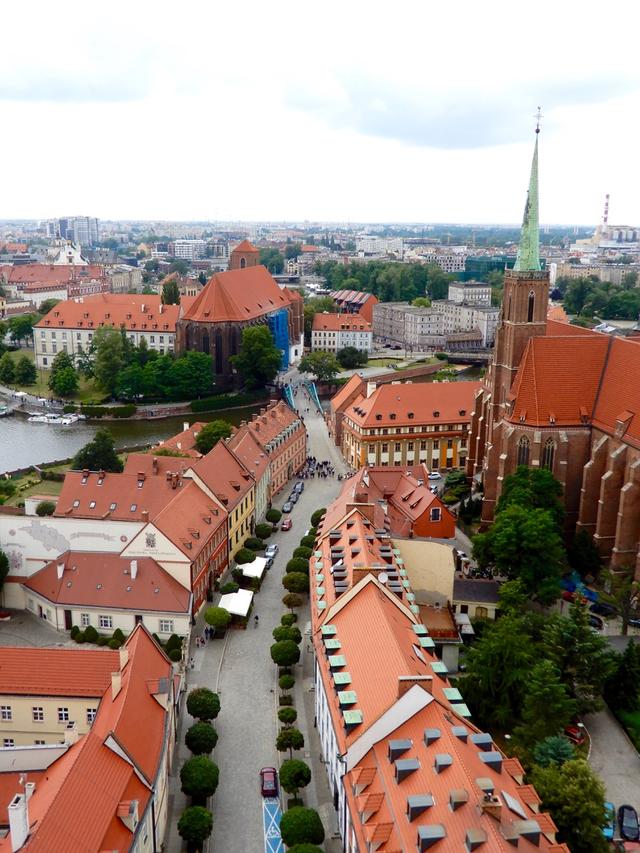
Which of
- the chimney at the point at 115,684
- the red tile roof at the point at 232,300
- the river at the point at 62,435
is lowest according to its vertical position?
the river at the point at 62,435

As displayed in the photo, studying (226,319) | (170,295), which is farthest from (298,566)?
(170,295)

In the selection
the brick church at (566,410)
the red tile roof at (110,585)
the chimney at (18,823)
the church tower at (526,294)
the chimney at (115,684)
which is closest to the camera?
the chimney at (18,823)

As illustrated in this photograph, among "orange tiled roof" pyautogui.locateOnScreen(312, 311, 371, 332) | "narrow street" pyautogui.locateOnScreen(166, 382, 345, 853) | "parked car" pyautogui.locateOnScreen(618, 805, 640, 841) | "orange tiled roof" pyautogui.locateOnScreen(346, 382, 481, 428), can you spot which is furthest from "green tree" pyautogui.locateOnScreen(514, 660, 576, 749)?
"orange tiled roof" pyautogui.locateOnScreen(312, 311, 371, 332)

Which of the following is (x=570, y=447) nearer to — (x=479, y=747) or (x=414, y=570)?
(x=414, y=570)

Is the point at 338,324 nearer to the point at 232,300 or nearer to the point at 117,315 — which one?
the point at 232,300

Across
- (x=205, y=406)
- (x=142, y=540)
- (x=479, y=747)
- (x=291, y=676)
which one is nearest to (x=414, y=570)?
→ (x=291, y=676)

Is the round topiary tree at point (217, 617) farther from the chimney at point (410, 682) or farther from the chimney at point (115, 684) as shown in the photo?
the chimney at point (410, 682)

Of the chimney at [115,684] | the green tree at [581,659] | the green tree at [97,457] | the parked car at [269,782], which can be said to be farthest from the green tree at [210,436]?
the chimney at [115,684]
